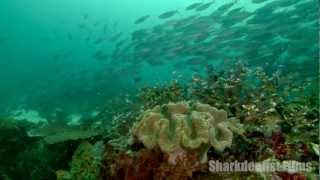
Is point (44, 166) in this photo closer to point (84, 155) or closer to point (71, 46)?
point (84, 155)

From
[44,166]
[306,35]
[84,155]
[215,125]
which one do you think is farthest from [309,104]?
[306,35]

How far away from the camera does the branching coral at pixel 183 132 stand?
15.9 feet

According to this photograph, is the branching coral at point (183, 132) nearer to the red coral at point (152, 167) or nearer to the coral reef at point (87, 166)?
the red coral at point (152, 167)

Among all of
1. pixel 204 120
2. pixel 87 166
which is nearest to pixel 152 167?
pixel 204 120

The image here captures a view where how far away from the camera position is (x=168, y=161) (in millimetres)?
4941

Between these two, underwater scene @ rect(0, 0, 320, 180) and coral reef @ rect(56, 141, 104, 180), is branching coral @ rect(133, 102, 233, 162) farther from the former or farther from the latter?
coral reef @ rect(56, 141, 104, 180)

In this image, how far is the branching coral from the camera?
4832mm

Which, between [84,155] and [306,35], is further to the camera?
[306,35]

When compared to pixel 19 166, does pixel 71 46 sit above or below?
above

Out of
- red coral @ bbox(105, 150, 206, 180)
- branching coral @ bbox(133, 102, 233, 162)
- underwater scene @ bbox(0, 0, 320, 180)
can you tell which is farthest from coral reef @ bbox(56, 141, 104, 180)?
branching coral @ bbox(133, 102, 233, 162)

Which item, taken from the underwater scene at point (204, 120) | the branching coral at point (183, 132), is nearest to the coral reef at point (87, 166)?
the underwater scene at point (204, 120)

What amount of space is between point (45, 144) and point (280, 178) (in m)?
5.29

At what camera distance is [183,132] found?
15.9 feet

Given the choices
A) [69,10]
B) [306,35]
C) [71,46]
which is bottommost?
[306,35]
